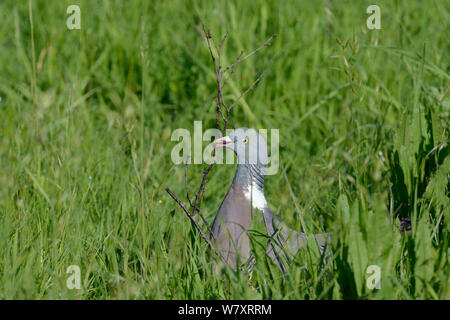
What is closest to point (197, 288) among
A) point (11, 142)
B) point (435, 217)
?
point (435, 217)

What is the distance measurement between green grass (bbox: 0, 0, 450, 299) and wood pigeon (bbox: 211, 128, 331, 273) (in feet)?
0.48

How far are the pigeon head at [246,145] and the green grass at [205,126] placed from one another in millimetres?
375

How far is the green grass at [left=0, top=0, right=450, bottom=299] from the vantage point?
7.17 ft

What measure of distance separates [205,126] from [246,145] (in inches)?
57.3

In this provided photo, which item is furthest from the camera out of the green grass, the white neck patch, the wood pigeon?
the white neck patch

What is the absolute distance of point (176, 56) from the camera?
4.65 metres

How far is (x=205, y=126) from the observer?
421 centimetres

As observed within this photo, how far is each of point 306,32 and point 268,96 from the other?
660 millimetres

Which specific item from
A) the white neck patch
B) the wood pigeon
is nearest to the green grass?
the wood pigeon

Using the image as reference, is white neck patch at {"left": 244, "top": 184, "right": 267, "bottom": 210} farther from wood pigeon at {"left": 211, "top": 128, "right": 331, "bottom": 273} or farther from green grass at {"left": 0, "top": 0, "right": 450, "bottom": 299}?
green grass at {"left": 0, "top": 0, "right": 450, "bottom": 299}

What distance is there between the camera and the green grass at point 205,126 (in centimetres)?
219

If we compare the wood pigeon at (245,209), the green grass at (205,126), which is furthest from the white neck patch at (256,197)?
the green grass at (205,126)

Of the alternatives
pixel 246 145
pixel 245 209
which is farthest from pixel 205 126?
pixel 245 209
